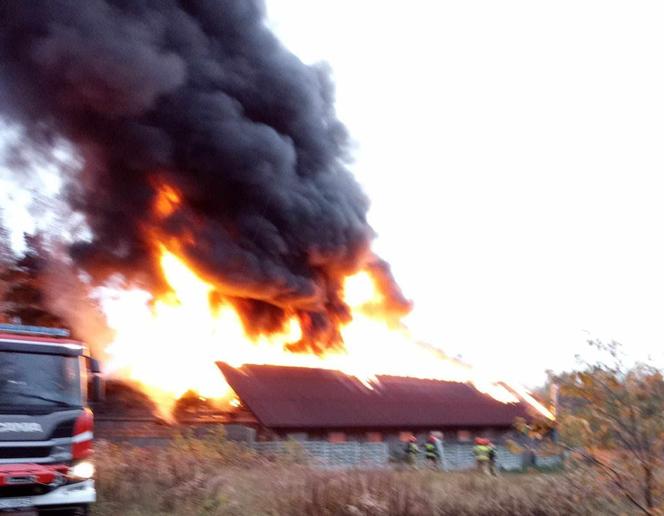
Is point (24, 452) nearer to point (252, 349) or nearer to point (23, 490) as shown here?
point (23, 490)

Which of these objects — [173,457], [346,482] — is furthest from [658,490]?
[173,457]

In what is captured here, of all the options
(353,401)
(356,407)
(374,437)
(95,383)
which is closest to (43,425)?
(95,383)

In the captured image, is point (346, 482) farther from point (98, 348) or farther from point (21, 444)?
point (98, 348)

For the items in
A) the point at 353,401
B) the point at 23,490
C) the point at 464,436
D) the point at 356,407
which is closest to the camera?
the point at 23,490

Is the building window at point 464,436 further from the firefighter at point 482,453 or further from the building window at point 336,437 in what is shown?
the firefighter at point 482,453

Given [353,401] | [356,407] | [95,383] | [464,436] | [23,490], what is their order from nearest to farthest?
[23,490] < [95,383] < [356,407] < [353,401] < [464,436]

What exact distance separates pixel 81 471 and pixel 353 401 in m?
19.1

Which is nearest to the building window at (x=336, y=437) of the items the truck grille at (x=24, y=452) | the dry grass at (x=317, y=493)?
the dry grass at (x=317, y=493)

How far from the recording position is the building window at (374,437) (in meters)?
27.3

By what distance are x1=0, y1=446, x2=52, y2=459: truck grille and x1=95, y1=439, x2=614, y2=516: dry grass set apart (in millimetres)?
1814

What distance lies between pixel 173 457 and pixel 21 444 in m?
4.19

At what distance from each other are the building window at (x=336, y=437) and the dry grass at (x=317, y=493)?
43.0 ft

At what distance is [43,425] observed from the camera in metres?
8.96

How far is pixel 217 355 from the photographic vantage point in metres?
26.6
